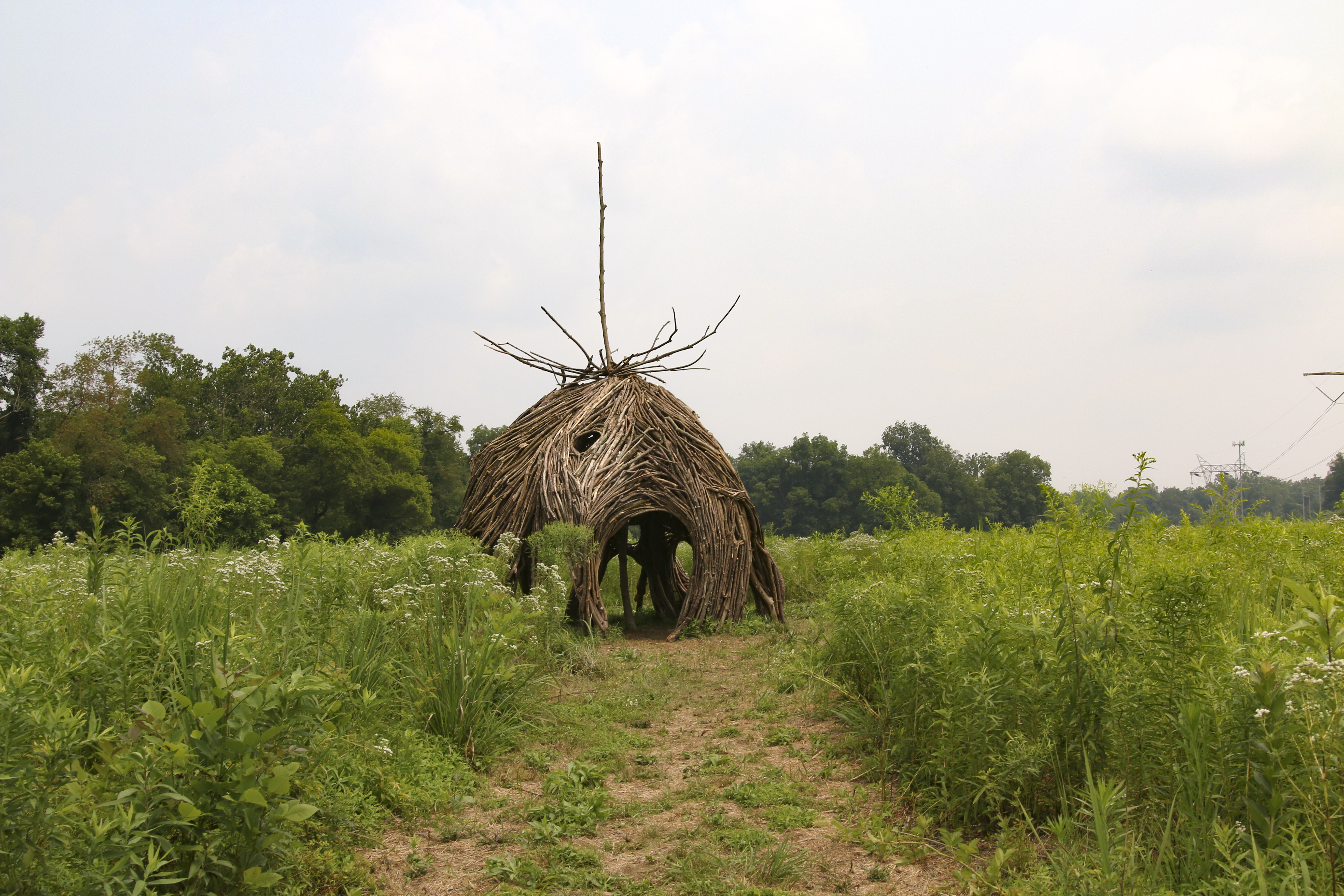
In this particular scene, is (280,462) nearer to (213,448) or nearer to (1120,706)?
(213,448)

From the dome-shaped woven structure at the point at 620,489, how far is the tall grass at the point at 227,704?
92.0 inches

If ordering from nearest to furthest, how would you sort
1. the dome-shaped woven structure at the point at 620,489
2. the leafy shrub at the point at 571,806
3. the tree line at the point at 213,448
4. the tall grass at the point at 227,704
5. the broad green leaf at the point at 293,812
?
the tall grass at the point at 227,704 → the broad green leaf at the point at 293,812 → the leafy shrub at the point at 571,806 → the dome-shaped woven structure at the point at 620,489 → the tree line at the point at 213,448

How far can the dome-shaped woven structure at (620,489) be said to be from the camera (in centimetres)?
834

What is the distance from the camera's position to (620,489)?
8531mm

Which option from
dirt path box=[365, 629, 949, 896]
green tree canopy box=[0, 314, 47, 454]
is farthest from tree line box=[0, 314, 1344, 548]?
dirt path box=[365, 629, 949, 896]

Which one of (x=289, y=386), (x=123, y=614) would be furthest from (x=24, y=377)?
(x=123, y=614)

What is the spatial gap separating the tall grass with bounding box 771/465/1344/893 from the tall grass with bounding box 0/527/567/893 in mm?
2374

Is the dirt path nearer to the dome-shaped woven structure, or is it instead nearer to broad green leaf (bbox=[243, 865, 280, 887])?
broad green leaf (bbox=[243, 865, 280, 887])

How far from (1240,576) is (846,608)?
261cm

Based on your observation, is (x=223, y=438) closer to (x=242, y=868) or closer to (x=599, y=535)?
(x=599, y=535)

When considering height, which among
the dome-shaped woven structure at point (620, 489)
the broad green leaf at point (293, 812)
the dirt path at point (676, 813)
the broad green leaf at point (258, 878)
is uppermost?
the dome-shaped woven structure at point (620, 489)

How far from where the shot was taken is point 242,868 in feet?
8.47

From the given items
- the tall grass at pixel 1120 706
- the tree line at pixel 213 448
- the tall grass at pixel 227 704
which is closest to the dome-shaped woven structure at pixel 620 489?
the tall grass at pixel 227 704

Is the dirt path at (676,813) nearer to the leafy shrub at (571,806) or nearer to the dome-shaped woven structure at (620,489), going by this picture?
the leafy shrub at (571,806)
